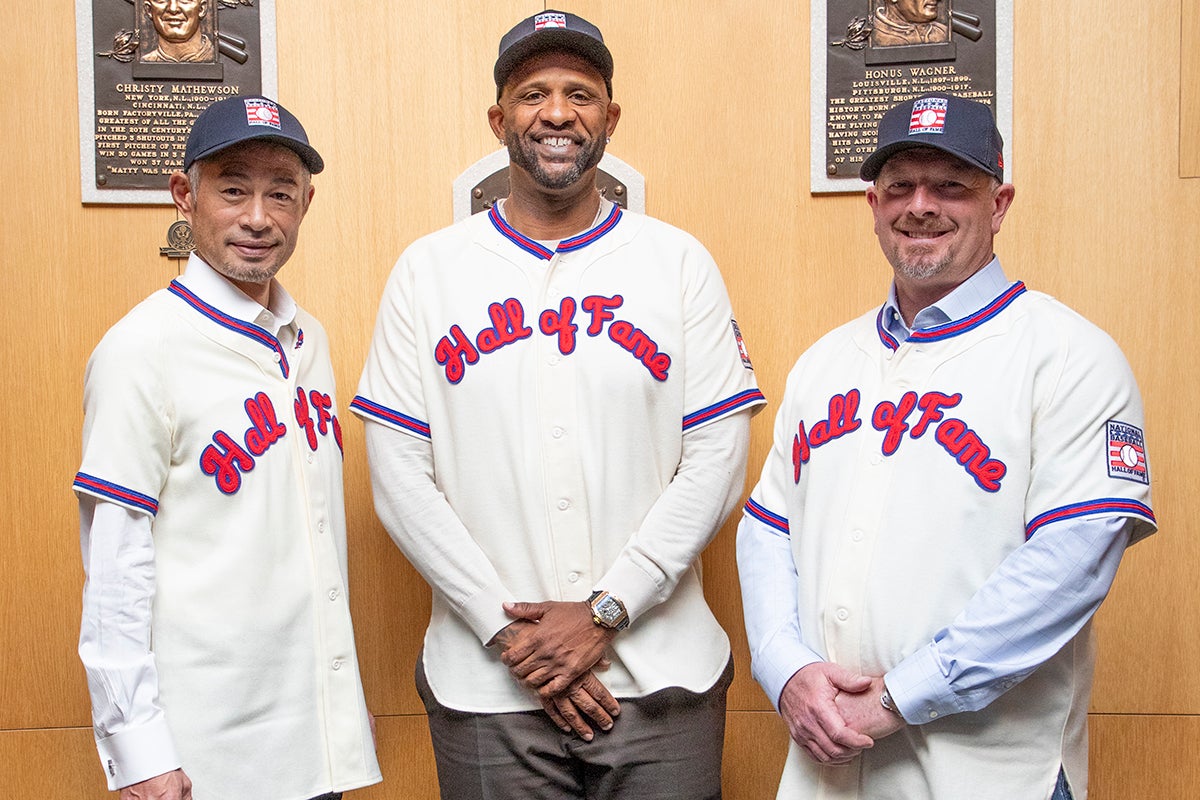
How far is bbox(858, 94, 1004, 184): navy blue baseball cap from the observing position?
1678mm

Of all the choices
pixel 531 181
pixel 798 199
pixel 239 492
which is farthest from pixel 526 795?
pixel 798 199

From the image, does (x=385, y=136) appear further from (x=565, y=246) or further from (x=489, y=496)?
(x=489, y=496)

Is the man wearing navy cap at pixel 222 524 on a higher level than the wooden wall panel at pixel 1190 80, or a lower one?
lower

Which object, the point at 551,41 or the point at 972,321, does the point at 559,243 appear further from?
the point at 972,321

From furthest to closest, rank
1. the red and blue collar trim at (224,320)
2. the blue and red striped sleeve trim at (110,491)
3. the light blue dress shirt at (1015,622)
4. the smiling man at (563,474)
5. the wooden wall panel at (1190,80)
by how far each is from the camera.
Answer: the wooden wall panel at (1190,80), the smiling man at (563,474), the red and blue collar trim at (224,320), the blue and red striped sleeve trim at (110,491), the light blue dress shirt at (1015,622)

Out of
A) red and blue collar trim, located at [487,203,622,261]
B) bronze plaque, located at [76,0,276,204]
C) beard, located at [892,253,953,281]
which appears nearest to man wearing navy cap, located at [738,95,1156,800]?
beard, located at [892,253,953,281]

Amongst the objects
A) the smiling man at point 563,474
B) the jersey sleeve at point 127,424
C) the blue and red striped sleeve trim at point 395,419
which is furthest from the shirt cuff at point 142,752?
the blue and red striped sleeve trim at point 395,419

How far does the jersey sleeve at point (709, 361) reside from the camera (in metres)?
1.97

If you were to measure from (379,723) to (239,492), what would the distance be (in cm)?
118

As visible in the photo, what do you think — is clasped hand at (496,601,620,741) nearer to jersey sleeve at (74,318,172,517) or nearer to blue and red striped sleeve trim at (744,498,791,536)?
blue and red striped sleeve trim at (744,498,791,536)

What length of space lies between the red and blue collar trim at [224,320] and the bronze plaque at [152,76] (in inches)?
38.4

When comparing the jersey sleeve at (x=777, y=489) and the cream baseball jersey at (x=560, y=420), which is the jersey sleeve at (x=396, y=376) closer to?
the cream baseball jersey at (x=560, y=420)

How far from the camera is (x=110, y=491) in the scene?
64.2 inches

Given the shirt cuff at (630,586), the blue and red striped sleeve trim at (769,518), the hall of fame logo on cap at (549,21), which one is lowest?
the shirt cuff at (630,586)
